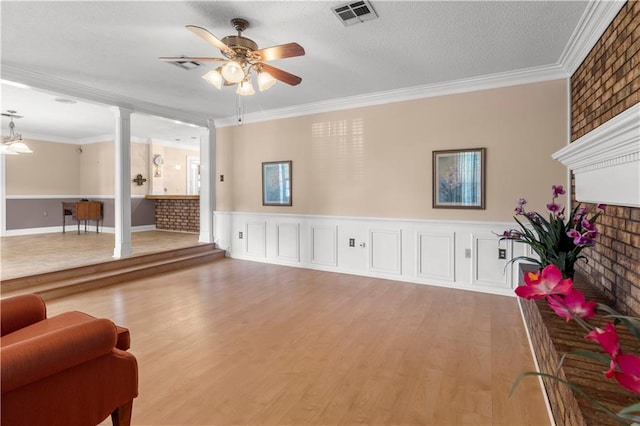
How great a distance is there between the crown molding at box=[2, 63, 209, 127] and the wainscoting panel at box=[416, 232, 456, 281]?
446cm

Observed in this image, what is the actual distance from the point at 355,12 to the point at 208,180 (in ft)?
15.5

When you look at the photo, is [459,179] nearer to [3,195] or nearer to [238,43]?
[238,43]

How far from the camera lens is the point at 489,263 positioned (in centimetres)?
430

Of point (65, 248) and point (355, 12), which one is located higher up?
point (355, 12)

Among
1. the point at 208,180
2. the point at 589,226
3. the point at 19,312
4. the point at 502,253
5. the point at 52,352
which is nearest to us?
the point at 52,352

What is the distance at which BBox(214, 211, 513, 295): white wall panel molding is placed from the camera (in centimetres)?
434

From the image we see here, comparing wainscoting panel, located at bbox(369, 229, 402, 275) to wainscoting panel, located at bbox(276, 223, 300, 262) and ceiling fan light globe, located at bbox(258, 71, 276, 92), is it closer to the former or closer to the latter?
wainscoting panel, located at bbox(276, 223, 300, 262)

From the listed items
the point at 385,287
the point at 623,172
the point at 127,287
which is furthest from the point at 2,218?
the point at 623,172

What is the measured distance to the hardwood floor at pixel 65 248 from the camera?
4750 mm

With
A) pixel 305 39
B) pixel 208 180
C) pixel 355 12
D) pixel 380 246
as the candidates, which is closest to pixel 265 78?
pixel 305 39

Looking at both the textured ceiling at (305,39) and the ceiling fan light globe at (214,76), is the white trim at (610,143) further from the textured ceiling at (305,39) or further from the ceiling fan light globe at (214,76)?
the ceiling fan light globe at (214,76)

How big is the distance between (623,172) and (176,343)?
3.31m

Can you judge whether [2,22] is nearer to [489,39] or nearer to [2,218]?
[489,39]

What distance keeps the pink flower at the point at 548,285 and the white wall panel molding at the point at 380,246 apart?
12.2ft
